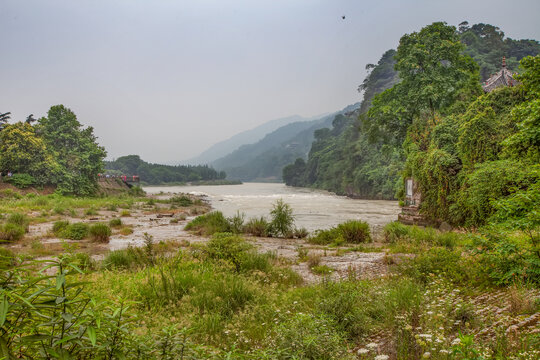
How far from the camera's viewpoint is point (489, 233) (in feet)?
18.6

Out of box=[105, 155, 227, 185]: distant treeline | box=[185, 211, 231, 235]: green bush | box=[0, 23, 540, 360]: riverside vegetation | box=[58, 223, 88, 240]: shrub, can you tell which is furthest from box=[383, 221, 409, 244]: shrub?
box=[105, 155, 227, 185]: distant treeline

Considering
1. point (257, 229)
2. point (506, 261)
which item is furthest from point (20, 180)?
point (506, 261)

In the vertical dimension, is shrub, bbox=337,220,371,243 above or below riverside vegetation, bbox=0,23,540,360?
below

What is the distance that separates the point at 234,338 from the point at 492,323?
3149 millimetres

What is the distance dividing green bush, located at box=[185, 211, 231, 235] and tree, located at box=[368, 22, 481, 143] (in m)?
16.4

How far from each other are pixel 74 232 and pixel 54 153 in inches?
1312

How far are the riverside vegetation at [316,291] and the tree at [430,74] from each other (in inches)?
277

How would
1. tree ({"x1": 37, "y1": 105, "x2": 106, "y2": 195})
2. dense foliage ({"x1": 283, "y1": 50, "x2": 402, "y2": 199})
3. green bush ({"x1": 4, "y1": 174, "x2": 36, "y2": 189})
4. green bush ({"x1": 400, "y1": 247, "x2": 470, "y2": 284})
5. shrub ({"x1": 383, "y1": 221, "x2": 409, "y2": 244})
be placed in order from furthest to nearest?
dense foliage ({"x1": 283, "y1": 50, "x2": 402, "y2": 199}), tree ({"x1": 37, "y1": 105, "x2": 106, "y2": 195}), green bush ({"x1": 4, "y1": 174, "x2": 36, "y2": 189}), shrub ({"x1": 383, "y1": 221, "x2": 409, "y2": 244}), green bush ({"x1": 400, "y1": 247, "x2": 470, "y2": 284})

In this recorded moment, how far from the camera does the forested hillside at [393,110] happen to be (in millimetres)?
23250

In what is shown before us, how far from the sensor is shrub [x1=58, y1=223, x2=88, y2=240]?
1410cm

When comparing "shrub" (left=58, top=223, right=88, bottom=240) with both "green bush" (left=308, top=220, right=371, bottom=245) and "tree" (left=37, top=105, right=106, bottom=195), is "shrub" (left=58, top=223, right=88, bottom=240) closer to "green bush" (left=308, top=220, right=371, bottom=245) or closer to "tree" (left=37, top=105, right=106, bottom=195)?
"green bush" (left=308, top=220, right=371, bottom=245)

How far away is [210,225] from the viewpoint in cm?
1728

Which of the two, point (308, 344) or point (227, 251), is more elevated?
point (308, 344)

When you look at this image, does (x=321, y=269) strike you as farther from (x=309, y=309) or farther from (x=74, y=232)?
(x=74, y=232)
